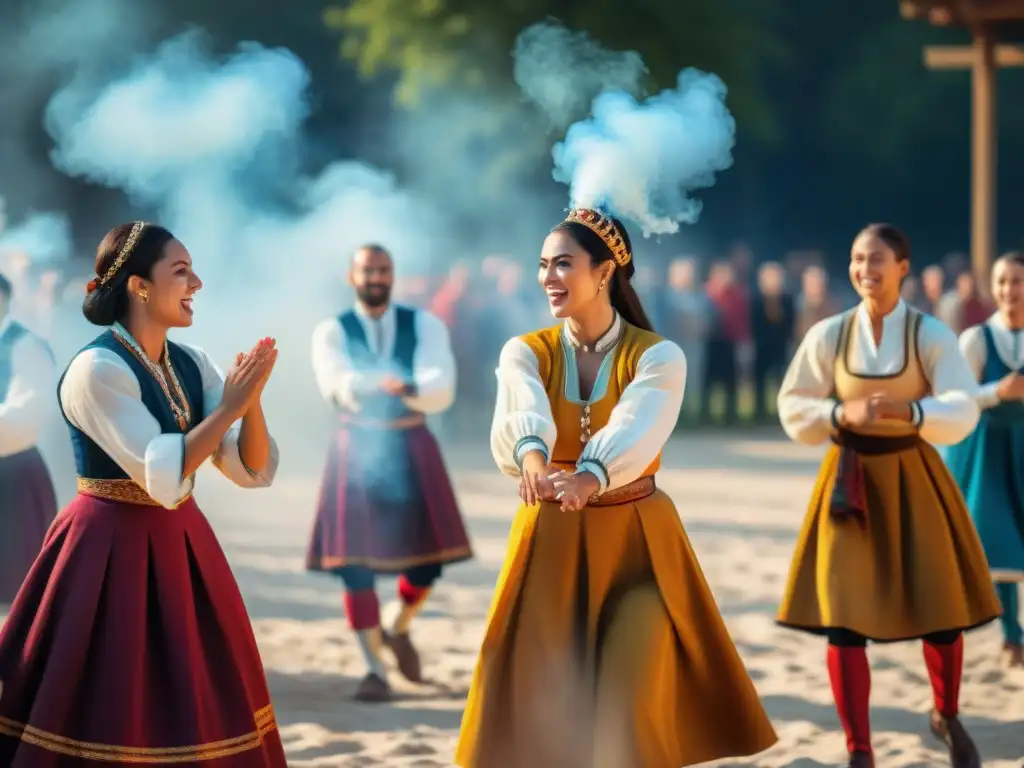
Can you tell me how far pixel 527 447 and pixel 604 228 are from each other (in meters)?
0.73

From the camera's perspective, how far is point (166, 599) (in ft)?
14.0

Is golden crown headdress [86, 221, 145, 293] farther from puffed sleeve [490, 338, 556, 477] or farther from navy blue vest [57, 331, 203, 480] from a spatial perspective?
puffed sleeve [490, 338, 556, 477]

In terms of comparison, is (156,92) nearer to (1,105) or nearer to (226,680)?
(226,680)

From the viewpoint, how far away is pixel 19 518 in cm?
636

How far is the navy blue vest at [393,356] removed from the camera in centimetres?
720

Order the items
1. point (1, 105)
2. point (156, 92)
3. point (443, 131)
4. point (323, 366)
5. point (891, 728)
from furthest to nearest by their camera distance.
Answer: point (443, 131), point (1, 105), point (323, 366), point (156, 92), point (891, 728)

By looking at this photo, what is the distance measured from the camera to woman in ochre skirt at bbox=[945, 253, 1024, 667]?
6848mm

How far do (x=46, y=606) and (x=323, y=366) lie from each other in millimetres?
3090

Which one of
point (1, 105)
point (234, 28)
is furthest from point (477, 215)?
point (1, 105)

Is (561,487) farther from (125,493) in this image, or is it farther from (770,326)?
(770,326)

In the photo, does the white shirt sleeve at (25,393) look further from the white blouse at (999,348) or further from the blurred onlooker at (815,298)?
the blurred onlooker at (815,298)

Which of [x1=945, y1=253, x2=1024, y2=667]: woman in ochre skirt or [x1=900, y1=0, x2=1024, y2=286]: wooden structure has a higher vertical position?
[x1=900, y1=0, x2=1024, y2=286]: wooden structure

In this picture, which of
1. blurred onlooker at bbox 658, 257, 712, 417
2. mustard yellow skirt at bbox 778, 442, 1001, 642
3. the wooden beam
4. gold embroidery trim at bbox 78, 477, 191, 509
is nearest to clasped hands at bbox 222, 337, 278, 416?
gold embroidery trim at bbox 78, 477, 191, 509

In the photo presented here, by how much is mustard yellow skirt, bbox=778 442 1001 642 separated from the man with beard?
2.03 m
